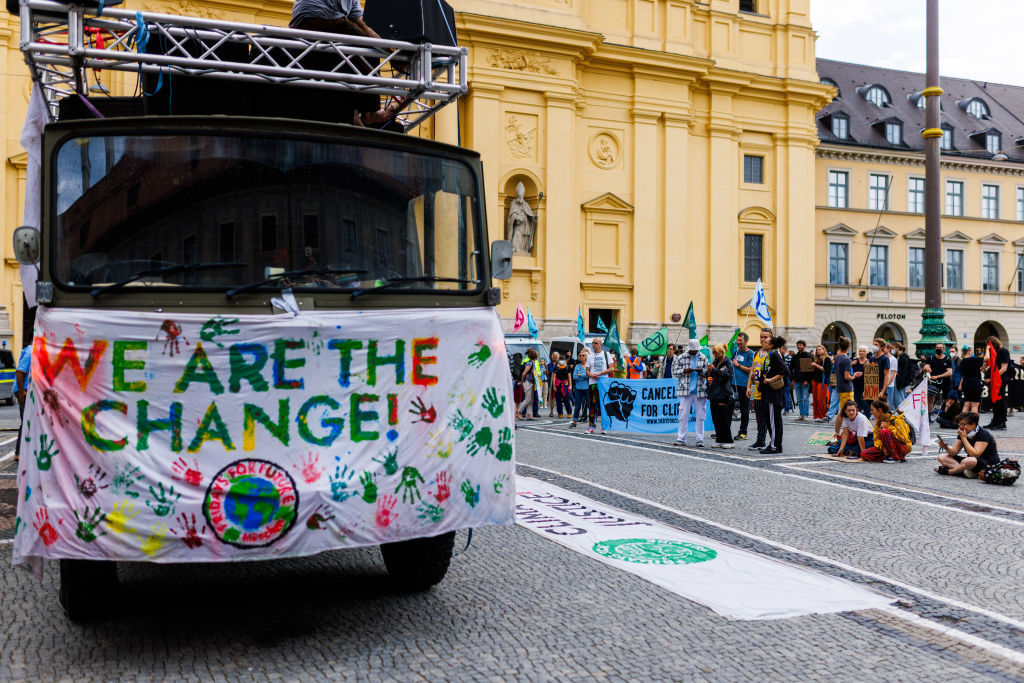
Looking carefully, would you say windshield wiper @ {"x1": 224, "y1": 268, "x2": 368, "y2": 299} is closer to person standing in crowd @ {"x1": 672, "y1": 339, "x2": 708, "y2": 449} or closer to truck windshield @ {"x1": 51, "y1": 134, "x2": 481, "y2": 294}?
truck windshield @ {"x1": 51, "y1": 134, "x2": 481, "y2": 294}

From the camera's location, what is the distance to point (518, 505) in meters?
9.04

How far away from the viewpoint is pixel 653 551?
7.09m

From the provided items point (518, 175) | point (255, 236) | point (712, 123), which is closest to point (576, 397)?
point (255, 236)

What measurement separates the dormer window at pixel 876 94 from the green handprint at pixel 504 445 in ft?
179

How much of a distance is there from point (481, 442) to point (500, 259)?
3.85ft

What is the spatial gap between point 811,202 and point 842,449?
3372 cm

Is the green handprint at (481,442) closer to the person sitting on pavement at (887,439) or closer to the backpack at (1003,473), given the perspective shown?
the backpack at (1003,473)

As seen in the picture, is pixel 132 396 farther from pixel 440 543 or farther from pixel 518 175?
pixel 518 175

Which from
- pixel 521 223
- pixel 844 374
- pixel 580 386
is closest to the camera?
pixel 844 374

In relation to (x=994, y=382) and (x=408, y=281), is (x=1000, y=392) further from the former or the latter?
(x=408, y=281)

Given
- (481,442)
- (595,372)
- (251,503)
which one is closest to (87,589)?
(251,503)

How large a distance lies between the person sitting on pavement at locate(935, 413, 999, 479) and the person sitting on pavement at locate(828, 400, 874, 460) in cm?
158

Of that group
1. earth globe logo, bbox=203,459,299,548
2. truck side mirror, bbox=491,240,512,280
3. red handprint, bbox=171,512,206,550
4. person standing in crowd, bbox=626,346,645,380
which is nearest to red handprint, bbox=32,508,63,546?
red handprint, bbox=171,512,206,550

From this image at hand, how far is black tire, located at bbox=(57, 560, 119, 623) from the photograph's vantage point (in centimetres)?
502
